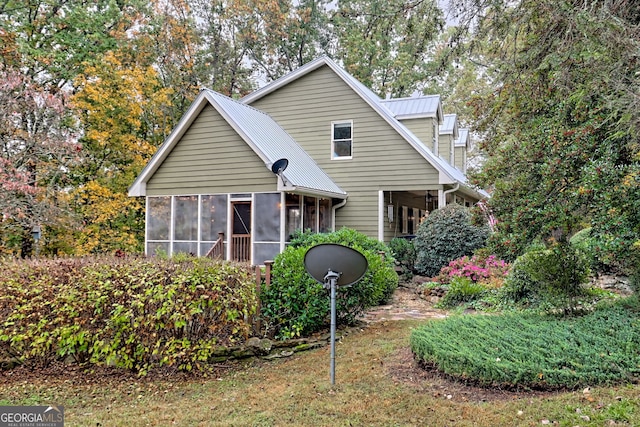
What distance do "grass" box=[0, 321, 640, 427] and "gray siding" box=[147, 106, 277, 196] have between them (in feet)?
21.4

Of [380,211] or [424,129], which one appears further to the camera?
[424,129]

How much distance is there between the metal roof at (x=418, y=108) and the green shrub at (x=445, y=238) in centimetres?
373

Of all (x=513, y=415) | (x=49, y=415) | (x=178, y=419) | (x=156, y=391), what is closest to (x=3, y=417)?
(x=49, y=415)

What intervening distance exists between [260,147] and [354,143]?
3895 millimetres

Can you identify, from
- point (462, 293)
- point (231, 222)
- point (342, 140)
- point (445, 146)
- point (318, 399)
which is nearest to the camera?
point (318, 399)

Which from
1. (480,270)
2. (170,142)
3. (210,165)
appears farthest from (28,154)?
(480,270)

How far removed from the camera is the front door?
38.3 feet

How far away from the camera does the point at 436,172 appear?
12859 mm

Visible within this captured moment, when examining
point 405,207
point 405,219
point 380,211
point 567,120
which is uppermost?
point 567,120

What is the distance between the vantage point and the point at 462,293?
9070 millimetres

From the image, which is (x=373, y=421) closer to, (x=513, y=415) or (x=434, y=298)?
(x=513, y=415)

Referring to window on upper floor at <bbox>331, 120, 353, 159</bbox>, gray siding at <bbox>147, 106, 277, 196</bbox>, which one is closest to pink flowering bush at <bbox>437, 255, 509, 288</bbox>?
gray siding at <bbox>147, 106, 277, 196</bbox>

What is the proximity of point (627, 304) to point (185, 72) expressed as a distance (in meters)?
18.8

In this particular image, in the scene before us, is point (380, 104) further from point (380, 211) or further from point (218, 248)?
point (218, 248)
